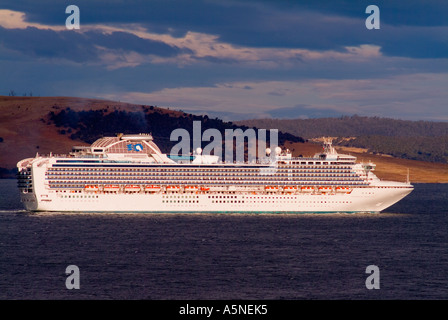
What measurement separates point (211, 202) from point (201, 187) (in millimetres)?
2316

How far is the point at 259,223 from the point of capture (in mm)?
89000

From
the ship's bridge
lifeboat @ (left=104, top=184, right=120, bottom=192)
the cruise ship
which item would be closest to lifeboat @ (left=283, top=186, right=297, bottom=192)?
the cruise ship

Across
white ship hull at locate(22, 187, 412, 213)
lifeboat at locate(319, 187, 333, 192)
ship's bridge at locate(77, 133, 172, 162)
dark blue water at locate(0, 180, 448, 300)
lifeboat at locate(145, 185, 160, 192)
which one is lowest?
dark blue water at locate(0, 180, 448, 300)

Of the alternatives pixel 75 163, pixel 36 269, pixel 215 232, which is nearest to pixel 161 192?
pixel 75 163

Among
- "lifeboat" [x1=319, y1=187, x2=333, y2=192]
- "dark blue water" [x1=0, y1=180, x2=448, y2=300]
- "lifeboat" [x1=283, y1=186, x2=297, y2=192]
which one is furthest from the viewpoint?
"lifeboat" [x1=283, y1=186, x2=297, y2=192]

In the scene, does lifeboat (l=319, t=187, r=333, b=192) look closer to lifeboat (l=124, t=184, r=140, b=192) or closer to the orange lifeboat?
the orange lifeboat

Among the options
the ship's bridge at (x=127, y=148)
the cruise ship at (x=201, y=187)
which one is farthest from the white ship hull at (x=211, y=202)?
the ship's bridge at (x=127, y=148)

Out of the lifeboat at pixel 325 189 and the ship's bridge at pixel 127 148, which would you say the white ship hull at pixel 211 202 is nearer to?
the lifeboat at pixel 325 189

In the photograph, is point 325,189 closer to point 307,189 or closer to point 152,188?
point 307,189

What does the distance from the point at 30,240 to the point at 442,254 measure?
37.5 m

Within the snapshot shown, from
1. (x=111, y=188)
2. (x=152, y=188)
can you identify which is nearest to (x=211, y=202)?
(x=152, y=188)

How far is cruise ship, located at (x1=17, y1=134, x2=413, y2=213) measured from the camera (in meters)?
99.8
